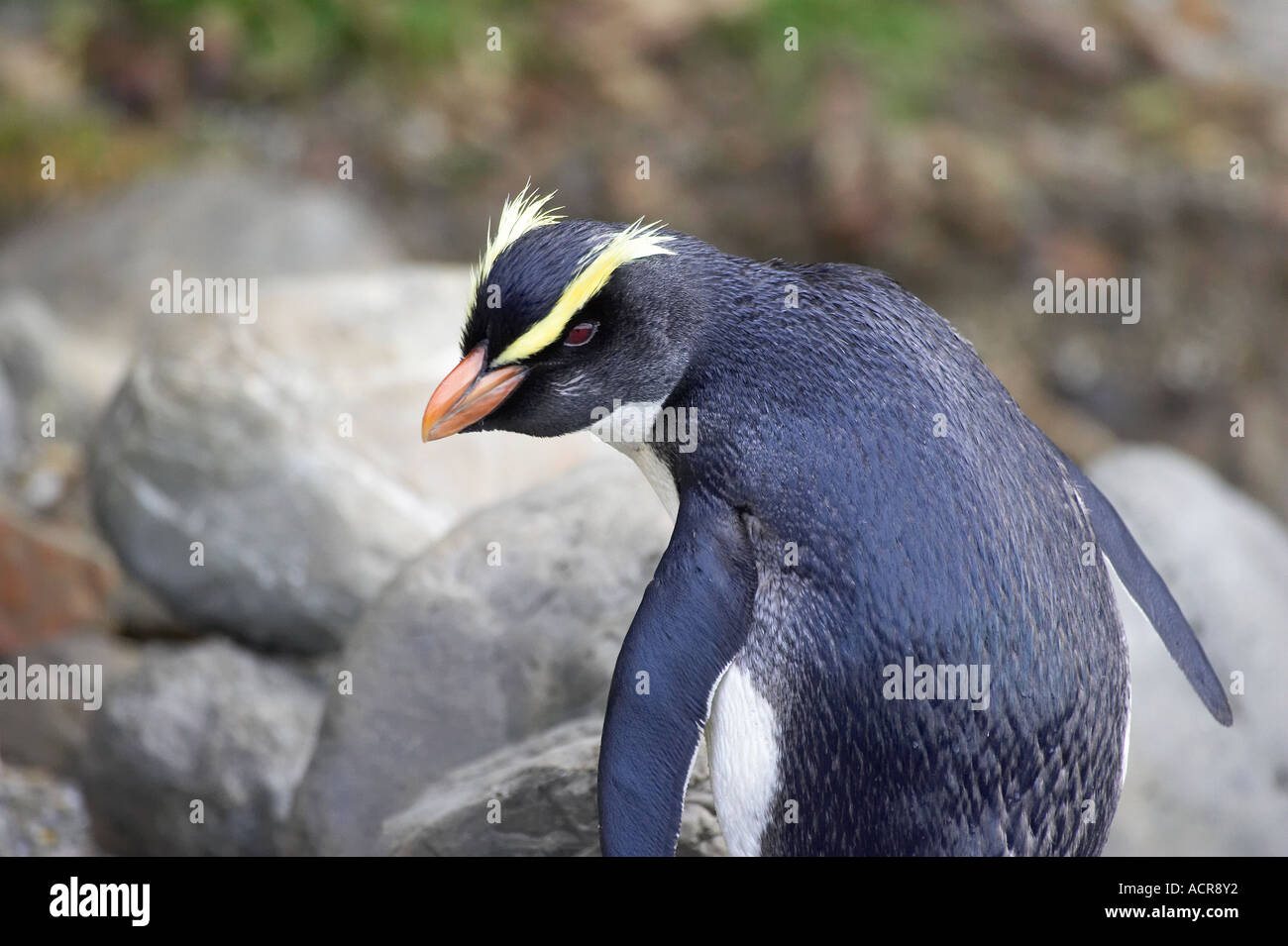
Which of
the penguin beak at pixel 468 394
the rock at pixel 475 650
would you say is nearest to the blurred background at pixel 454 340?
the rock at pixel 475 650

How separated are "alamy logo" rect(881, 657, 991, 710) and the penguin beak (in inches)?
30.1

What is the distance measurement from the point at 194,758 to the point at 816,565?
218 cm

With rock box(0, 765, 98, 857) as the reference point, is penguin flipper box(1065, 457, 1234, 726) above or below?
above

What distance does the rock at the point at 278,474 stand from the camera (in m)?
3.85

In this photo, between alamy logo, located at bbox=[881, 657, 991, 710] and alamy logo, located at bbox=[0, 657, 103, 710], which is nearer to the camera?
alamy logo, located at bbox=[881, 657, 991, 710]

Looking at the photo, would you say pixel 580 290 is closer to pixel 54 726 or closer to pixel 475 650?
pixel 475 650

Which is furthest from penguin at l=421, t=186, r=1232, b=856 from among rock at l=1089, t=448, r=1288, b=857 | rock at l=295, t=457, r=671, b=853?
rock at l=1089, t=448, r=1288, b=857

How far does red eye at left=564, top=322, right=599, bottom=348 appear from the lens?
7.25 ft

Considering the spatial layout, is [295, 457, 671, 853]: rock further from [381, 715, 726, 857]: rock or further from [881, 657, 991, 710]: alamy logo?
[881, 657, 991, 710]: alamy logo

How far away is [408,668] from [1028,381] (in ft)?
13.2

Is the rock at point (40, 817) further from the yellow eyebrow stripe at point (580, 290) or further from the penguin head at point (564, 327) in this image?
the yellow eyebrow stripe at point (580, 290)

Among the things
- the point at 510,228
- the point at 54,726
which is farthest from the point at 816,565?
the point at 54,726
